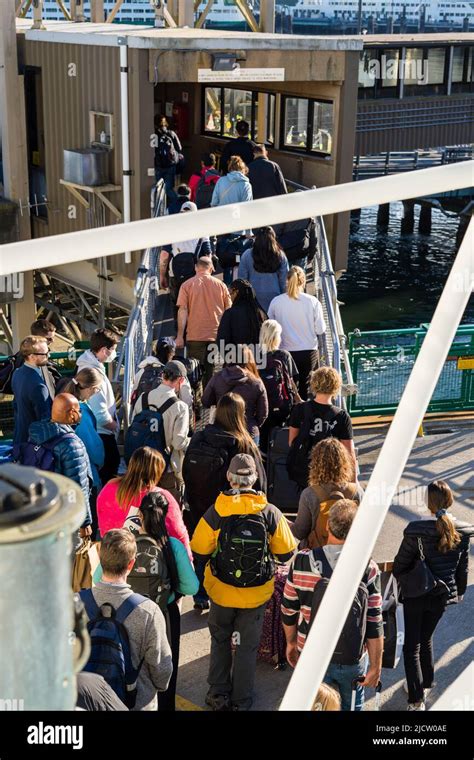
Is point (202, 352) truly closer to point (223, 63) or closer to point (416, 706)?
point (416, 706)

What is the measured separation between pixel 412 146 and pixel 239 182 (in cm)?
2077

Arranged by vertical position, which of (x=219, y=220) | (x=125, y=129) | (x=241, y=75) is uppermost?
(x=219, y=220)

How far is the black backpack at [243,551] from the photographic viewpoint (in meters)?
5.62

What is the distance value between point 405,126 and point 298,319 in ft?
80.1

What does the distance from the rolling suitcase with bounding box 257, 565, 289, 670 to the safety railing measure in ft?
Answer: 8.40

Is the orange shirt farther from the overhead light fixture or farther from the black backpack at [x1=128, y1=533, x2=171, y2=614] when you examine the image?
the overhead light fixture

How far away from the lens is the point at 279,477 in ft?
26.3

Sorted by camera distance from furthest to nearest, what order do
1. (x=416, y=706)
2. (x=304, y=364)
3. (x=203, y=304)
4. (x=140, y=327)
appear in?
1. (x=140, y=327)
2. (x=203, y=304)
3. (x=304, y=364)
4. (x=416, y=706)

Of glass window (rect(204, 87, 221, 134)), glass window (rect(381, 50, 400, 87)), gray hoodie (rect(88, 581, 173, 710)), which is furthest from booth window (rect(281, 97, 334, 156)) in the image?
glass window (rect(381, 50, 400, 87))

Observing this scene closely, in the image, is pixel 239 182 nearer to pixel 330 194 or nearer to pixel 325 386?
pixel 325 386

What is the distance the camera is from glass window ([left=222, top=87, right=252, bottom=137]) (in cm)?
1766

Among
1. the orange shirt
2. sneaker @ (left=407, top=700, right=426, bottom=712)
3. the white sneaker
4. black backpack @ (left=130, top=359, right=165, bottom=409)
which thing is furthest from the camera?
the orange shirt

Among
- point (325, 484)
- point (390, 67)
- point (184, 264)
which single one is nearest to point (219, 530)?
point (325, 484)
